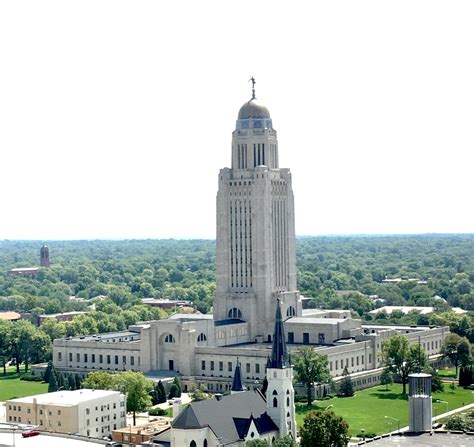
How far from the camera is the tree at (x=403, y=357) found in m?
123

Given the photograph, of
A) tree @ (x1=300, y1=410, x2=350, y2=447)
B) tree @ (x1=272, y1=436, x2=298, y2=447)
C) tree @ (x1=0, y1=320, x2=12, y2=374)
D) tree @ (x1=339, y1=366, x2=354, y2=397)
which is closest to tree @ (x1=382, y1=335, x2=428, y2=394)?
tree @ (x1=339, y1=366, x2=354, y2=397)

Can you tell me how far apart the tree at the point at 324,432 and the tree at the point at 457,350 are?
4788cm

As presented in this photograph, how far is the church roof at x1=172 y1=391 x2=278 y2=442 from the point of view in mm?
85062

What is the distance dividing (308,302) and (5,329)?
214 feet

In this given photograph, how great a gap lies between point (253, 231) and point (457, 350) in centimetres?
2685

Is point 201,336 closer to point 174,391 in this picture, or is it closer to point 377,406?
point 174,391

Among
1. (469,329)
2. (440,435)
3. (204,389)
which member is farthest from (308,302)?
(440,435)

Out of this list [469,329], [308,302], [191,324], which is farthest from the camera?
[308,302]

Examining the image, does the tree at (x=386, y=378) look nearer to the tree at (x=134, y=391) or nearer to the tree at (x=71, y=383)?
the tree at (x=134, y=391)

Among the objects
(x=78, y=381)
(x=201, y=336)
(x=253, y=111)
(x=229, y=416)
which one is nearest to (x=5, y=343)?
(x=78, y=381)

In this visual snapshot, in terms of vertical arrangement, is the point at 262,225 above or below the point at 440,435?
above

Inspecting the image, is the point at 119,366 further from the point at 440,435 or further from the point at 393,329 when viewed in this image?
the point at 440,435

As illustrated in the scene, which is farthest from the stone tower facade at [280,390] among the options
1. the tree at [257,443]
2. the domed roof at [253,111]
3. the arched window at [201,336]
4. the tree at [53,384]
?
the domed roof at [253,111]

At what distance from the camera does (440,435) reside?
93.8 meters
